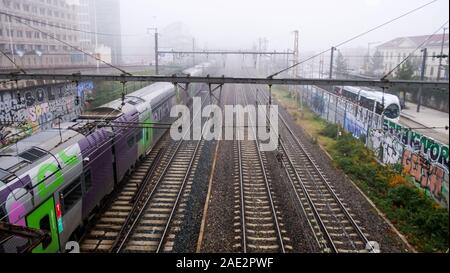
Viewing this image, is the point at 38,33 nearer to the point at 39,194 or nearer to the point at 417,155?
the point at 39,194

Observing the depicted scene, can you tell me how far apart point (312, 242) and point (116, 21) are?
67.0 meters

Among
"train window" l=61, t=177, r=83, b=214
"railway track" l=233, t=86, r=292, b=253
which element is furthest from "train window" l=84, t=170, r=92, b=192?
"railway track" l=233, t=86, r=292, b=253

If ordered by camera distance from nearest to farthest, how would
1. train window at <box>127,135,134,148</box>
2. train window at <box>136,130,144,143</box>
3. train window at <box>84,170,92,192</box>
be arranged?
train window at <box>84,170,92,192</box>
train window at <box>127,135,134,148</box>
train window at <box>136,130,144,143</box>

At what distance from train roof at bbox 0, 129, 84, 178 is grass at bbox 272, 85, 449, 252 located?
790 cm

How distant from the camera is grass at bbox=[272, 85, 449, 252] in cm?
973

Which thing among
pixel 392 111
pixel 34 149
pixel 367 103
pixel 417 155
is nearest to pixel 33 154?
pixel 34 149

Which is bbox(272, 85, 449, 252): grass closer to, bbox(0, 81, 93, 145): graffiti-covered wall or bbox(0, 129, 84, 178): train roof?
bbox(0, 129, 84, 178): train roof

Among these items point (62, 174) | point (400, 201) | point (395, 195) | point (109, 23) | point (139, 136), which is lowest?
point (400, 201)

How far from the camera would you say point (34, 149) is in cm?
802

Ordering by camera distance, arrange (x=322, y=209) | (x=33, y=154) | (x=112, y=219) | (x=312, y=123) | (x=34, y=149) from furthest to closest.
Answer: (x=312, y=123), (x=322, y=209), (x=112, y=219), (x=34, y=149), (x=33, y=154)

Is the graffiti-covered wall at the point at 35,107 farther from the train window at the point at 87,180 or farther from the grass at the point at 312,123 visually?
the grass at the point at 312,123

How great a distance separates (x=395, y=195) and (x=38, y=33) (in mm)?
31023

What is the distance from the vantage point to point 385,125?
55.8 ft

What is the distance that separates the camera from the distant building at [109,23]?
6117 cm
